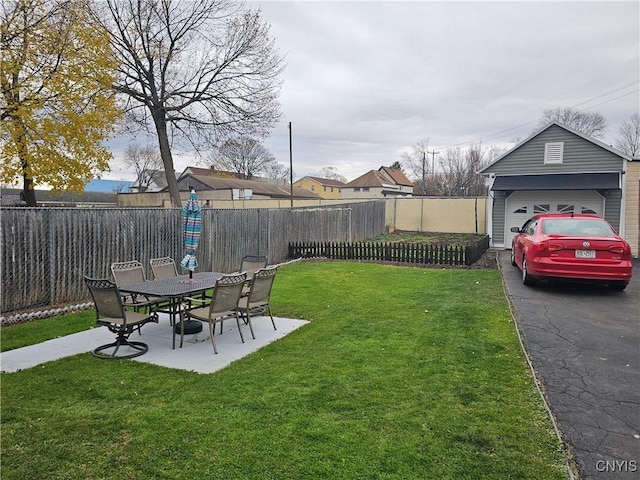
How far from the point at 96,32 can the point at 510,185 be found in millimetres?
14849

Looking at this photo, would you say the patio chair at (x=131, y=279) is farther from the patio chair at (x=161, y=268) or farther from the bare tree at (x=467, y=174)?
the bare tree at (x=467, y=174)

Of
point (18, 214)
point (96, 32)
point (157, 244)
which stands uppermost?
point (96, 32)

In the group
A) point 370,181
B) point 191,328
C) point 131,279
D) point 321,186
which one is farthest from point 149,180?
point 191,328

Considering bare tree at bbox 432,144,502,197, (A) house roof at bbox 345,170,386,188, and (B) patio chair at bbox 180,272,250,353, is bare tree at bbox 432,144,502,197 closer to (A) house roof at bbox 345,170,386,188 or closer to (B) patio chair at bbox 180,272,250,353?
(A) house roof at bbox 345,170,386,188

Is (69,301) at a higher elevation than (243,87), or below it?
below

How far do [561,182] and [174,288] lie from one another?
14436 mm

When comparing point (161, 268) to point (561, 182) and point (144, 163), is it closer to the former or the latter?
point (561, 182)

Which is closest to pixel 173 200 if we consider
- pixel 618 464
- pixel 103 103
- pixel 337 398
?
pixel 103 103

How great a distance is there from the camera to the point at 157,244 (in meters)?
9.84

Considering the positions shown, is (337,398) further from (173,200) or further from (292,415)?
(173,200)

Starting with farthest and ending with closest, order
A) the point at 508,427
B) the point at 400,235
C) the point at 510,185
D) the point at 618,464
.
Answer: the point at 400,235
the point at 510,185
the point at 508,427
the point at 618,464

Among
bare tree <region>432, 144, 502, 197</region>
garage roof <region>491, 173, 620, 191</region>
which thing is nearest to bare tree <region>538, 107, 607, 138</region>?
bare tree <region>432, 144, 502, 197</region>

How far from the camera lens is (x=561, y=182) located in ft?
50.2

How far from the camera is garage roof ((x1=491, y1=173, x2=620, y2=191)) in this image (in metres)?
14.6
